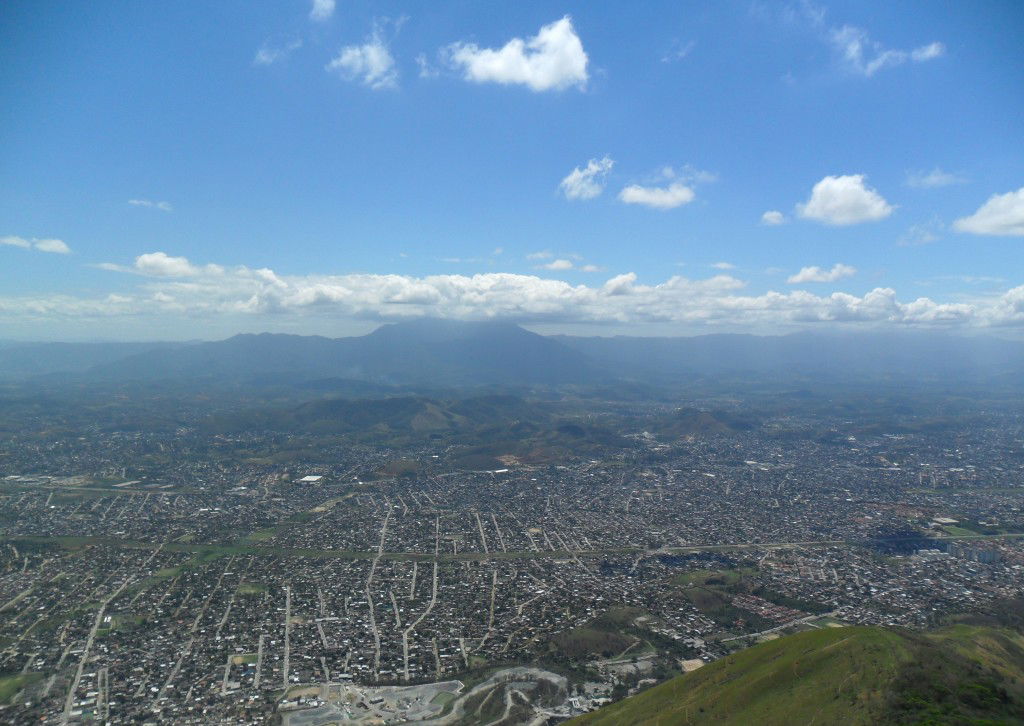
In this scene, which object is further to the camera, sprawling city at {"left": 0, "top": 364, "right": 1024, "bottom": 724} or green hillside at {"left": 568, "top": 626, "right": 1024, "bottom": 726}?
sprawling city at {"left": 0, "top": 364, "right": 1024, "bottom": 724}

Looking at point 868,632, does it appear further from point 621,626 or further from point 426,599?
point 426,599

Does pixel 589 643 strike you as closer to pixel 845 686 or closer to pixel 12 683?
pixel 845 686

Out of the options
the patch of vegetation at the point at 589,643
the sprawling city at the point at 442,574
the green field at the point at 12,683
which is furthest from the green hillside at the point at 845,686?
the green field at the point at 12,683

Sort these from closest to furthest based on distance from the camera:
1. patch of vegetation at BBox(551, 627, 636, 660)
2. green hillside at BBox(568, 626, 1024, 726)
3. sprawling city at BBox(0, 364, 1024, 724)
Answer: green hillside at BBox(568, 626, 1024, 726)
sprawling city at BBox(0, 364, 1024, 724)
patch of vegetation at BBox(551, 627, 636, 660)

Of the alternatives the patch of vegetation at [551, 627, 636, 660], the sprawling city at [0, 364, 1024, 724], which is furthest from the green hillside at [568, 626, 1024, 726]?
the patch of vegetation at [551, 627, 636, 660]

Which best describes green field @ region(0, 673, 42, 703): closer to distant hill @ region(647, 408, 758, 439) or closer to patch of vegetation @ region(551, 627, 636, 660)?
patch of vegetation @ region(551, 627, 636, 660)

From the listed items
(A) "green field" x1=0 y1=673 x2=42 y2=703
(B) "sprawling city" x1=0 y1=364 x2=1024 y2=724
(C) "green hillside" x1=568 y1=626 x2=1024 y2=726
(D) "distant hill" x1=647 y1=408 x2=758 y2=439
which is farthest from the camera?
(D) "distant hill" x1=647 y1=408 x2=758 y2=439

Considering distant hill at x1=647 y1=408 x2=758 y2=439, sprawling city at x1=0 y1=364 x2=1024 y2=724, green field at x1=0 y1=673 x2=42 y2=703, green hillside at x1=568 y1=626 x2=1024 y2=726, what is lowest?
distant hill at x1=647 y1=408 x2=758 y2=439

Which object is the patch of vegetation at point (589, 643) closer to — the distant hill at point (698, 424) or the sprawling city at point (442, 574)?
the sprawling city at point (442, 574)
